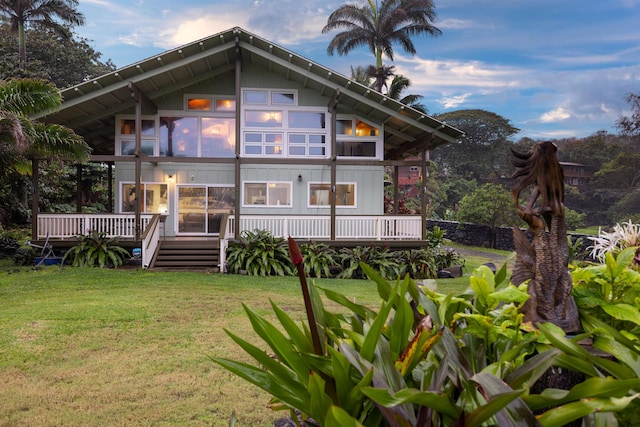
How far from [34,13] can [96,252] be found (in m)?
21.1

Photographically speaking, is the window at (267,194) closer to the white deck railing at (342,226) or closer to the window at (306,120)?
the white deck railing at (342,226)

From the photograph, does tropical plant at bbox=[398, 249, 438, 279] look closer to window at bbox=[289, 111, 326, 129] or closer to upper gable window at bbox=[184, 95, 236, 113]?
window at bbox=[289, 111, 326, 129]

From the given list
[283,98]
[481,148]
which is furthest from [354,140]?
[481,148]

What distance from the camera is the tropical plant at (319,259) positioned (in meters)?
12.8

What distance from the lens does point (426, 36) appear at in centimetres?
2838

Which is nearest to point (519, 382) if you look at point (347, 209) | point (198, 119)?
point (347, 209)

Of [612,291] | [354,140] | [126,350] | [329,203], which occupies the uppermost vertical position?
[354,140]

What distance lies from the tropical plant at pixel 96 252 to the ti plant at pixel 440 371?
12.5 meters

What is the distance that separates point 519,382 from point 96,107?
16.2m

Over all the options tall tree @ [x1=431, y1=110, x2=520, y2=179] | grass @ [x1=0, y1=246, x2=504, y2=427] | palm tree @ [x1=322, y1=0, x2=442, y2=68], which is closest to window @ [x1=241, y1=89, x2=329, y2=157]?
grass @ [x1=0, y1=246, x2=504, y2=427]

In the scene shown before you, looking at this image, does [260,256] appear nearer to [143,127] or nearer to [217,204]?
[217,204]

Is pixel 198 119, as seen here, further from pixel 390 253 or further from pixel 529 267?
pixel 529 267

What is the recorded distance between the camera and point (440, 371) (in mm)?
1441

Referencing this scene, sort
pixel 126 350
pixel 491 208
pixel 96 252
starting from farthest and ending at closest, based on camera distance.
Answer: pixel 491 208
pixel 96 252
pixel 126 350
